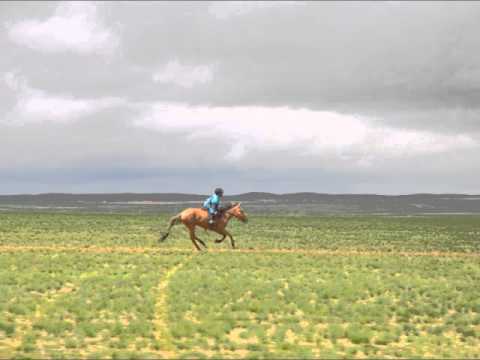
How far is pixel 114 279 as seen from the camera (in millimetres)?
23062

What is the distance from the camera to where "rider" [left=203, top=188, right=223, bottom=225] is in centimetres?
3160

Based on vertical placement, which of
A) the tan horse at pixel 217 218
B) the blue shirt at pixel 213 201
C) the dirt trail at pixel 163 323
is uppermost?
the blue shirt at pixel 213 201

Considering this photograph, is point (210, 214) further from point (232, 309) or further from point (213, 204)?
point (232, 309)

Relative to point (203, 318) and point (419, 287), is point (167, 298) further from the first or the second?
point (419, 287)

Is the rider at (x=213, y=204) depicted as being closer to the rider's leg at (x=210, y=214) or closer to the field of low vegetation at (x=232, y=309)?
the rider's leg at (x=210, y=214)

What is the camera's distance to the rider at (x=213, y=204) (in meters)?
31.6

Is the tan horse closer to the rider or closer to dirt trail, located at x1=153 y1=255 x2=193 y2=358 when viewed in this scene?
the rider

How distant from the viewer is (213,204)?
1270 inches

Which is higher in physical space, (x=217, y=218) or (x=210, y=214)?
(x=210, y=214)

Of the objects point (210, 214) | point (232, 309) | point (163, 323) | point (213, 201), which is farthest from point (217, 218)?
point (163, 323)

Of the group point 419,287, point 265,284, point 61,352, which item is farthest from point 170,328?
point 419,287

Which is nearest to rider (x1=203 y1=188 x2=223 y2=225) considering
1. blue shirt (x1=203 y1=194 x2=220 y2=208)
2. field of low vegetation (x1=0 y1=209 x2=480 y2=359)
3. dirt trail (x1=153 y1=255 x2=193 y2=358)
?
blue shirt (x1=203 y1=194 x2=220 y2=208)

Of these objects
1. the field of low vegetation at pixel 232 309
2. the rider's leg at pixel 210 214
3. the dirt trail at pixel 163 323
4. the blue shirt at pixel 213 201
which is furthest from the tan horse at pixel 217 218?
the dirt trail at pixel 163 323

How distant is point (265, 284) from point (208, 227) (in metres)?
11.1
